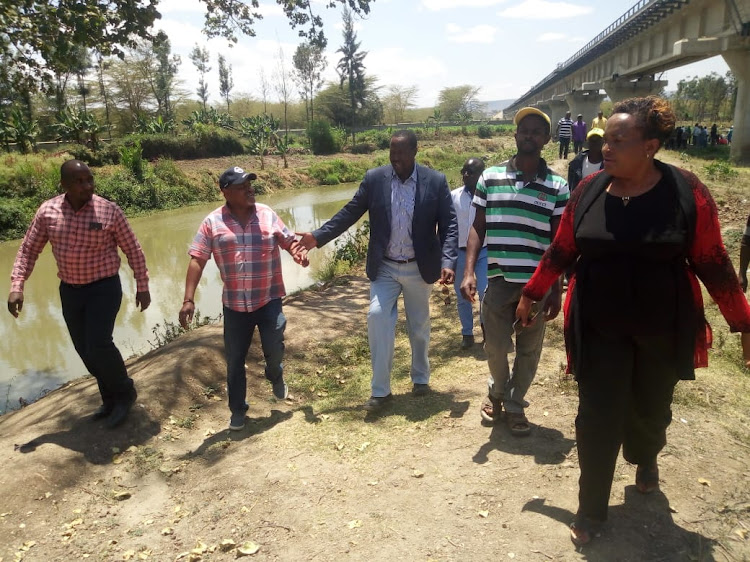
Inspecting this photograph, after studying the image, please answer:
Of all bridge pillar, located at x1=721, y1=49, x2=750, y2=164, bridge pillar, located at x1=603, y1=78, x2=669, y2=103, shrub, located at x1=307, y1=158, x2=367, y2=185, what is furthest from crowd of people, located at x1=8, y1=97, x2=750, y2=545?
shrub, located at x1=307, y1=158, x2=367, y2=185

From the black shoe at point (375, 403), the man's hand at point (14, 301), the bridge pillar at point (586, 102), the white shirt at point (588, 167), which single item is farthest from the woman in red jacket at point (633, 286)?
the bridge pillar at point (586, 102)

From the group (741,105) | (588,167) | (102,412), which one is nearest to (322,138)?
Answer: (741,105)

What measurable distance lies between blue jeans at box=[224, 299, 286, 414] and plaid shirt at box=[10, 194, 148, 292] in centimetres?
103

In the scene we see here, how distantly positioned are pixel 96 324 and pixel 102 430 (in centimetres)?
81

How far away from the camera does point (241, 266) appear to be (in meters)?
4.04

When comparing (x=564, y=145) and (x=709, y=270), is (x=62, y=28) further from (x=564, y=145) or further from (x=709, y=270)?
(x=564, y=145)

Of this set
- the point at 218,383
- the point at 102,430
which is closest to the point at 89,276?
the point at 102,430

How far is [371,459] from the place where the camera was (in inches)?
142

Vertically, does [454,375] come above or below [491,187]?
below

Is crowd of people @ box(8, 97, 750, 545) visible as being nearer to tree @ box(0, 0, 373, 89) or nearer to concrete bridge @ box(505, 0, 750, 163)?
tree @ box(0, 0, 373, 89)

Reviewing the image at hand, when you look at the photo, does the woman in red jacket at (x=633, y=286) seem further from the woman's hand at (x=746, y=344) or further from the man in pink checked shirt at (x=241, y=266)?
the man in pink checked shirt at (x=241, y=266)

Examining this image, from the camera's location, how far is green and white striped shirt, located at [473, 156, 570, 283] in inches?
133

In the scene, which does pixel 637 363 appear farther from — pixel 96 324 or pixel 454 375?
pixel 96 324

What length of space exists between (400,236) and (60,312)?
8.80m
